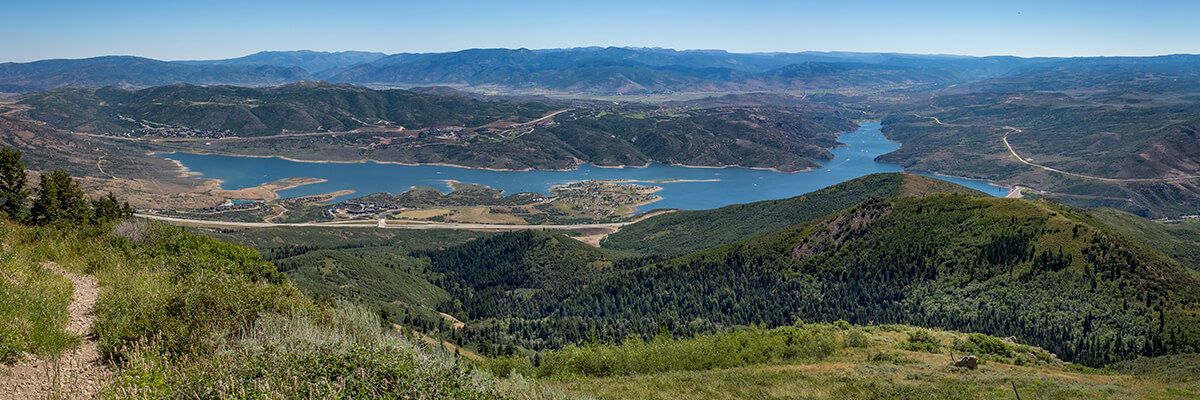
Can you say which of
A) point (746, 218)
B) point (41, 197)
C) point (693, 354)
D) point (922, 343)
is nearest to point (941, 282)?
point (922, 343)

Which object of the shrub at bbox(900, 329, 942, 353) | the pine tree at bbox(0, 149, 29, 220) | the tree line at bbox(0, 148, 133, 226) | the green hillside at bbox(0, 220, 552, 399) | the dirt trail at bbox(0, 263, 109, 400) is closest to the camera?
the dirt trail at bbox(0, 263, 109, 400)

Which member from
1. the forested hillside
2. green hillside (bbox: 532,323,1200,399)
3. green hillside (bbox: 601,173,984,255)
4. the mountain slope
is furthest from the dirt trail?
green hillside (bbox: 601,173,984,255)

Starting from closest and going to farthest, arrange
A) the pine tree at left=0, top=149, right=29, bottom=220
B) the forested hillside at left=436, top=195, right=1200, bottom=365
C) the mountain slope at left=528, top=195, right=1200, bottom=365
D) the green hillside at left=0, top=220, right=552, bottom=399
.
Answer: the green hillside at left=0, top=220, right=552, bottom=399, the pine tree at left=0, top=149, right=29, bottom=220, the mountain slope at left=528, top=195, right=1200, bottom=365, the forested hillside at left=436, top=195, right=1200, bottom=365

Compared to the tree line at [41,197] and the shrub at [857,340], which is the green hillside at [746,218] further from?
the tree line at [41,197]

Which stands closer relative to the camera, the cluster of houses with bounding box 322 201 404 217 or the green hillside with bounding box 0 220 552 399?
the green hillside with bounding box 0 220 552 399

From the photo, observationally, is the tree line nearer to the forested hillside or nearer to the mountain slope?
the forested hillside

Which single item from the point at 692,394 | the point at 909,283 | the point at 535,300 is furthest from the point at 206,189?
the point at 692,394

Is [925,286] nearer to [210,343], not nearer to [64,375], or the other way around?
[210,343]
